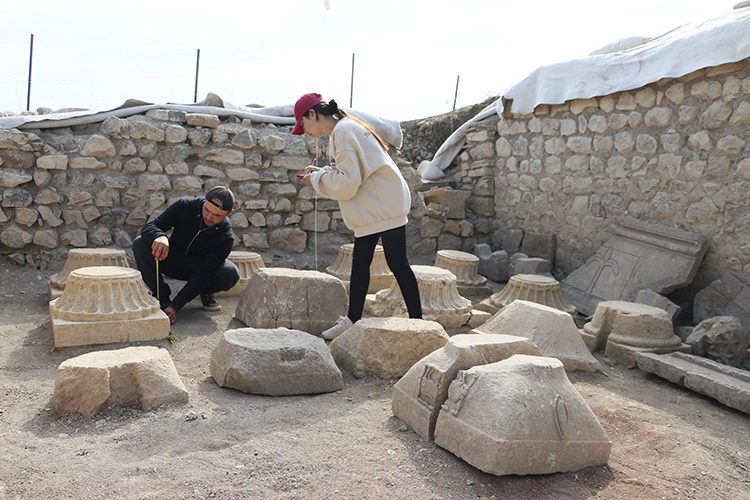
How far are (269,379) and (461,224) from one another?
467cm

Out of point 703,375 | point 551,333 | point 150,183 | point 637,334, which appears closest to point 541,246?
point 637,334

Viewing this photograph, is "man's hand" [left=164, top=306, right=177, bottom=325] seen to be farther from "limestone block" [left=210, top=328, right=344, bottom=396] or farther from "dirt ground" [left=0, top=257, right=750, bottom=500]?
"limestone block" [left=210, top=328, right=344, bottom=396]

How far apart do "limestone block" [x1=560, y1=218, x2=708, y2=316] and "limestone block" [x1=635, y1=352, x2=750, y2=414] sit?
49.3 inches

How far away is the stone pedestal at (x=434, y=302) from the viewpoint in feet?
15.2

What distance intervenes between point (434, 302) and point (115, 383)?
267 centimetres

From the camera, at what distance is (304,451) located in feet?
7.78

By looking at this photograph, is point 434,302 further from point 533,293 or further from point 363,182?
point 363,182

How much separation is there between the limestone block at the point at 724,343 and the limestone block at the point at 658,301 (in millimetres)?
460

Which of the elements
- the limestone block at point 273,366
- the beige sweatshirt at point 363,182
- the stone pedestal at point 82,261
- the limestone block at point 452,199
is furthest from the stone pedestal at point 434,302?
the limestone block at point 452,199

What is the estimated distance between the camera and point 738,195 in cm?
464

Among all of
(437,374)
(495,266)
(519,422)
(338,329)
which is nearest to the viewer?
(519,422)

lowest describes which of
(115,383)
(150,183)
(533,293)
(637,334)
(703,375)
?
(115,383)

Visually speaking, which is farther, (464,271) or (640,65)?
(464,271)

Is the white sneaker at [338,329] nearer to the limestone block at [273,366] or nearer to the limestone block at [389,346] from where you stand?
the limestone block at [389,346]
